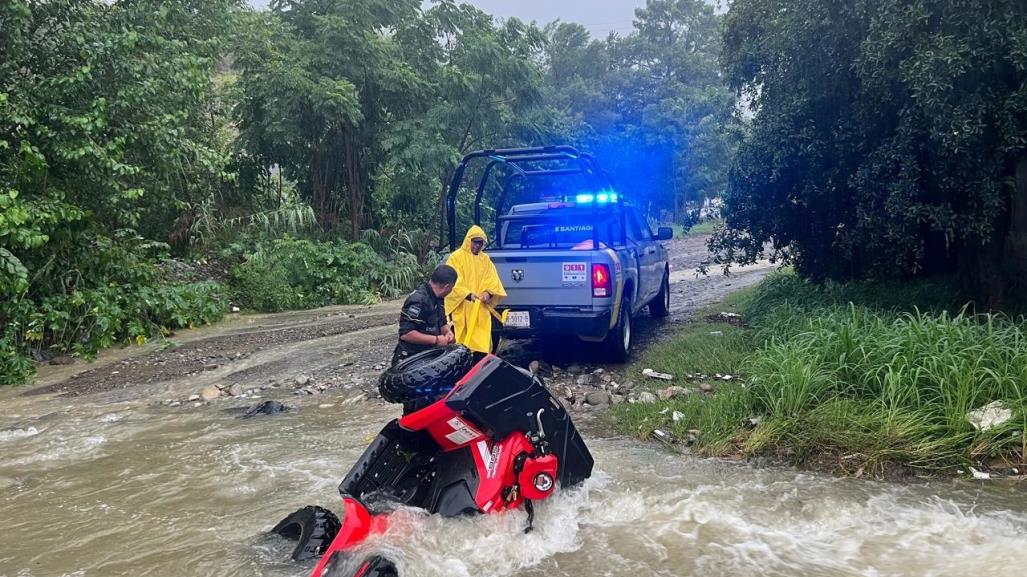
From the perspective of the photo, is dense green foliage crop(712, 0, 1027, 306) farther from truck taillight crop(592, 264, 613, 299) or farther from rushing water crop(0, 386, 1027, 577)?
rushing water crop(0, 386, 1027, 577)

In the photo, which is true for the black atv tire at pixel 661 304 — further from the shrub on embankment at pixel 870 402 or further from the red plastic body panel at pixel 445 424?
the red plastic body panel at pixel 445 424

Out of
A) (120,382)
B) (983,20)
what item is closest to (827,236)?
(983,20)

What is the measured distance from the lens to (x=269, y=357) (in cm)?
912

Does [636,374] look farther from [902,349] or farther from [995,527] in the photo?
[995,527]

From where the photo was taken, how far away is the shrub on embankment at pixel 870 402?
4574 millimetres

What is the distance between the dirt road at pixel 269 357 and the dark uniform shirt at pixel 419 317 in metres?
2.73

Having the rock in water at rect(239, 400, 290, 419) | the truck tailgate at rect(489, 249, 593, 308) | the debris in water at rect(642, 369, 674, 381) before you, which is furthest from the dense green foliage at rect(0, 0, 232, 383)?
the debris in water at rect(642, 369, 674, 381)

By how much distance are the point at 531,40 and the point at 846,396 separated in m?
13.8

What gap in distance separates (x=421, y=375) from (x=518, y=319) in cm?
384

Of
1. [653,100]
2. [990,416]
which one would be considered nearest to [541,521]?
[990,416]

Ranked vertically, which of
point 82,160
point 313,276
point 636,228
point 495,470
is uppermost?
point 82,160

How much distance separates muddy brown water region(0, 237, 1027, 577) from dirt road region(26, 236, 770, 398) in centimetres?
135

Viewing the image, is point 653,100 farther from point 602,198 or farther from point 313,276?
point 602,198

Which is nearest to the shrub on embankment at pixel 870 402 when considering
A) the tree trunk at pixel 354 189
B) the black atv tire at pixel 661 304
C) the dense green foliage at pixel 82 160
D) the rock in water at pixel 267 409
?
the rock in water at pixel 267 409
